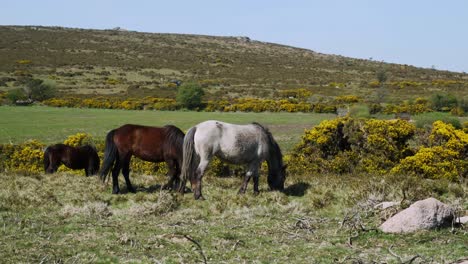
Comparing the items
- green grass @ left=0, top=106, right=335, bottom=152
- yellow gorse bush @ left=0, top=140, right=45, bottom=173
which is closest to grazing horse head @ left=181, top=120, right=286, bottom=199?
yellow gorse bush @ left=0, top=140, right=45, bottom=173

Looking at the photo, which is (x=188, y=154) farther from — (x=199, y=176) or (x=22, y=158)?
(x=22, y=158)

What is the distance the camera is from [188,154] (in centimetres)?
1045

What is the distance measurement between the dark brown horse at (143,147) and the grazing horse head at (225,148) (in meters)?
0.58

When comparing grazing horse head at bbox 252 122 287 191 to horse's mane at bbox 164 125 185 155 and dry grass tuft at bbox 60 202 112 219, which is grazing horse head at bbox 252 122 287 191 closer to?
horse's mane at bbox 164 125 185 155

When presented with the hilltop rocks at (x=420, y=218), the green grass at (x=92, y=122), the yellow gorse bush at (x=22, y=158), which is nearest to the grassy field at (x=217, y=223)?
the hilltop rocks at (x=420, y=218)

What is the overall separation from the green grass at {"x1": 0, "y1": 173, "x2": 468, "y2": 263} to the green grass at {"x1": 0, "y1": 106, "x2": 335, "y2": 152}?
1398 centimetres

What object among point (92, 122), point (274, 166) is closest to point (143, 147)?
point (274, 166)

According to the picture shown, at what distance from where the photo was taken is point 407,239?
24.9 ft

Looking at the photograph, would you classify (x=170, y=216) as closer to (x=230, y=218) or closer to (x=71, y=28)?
(x=230, y=218)

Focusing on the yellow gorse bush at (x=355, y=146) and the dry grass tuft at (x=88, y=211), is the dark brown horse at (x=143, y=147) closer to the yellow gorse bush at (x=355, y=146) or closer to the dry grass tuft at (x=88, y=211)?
the dry grass tuft at (x=88, y=211)

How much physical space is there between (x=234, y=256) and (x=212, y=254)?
0.33 metres

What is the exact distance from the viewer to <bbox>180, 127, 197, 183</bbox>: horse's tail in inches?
411

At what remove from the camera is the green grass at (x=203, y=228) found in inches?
271

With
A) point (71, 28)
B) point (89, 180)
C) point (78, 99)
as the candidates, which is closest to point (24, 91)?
point (78, 99)
